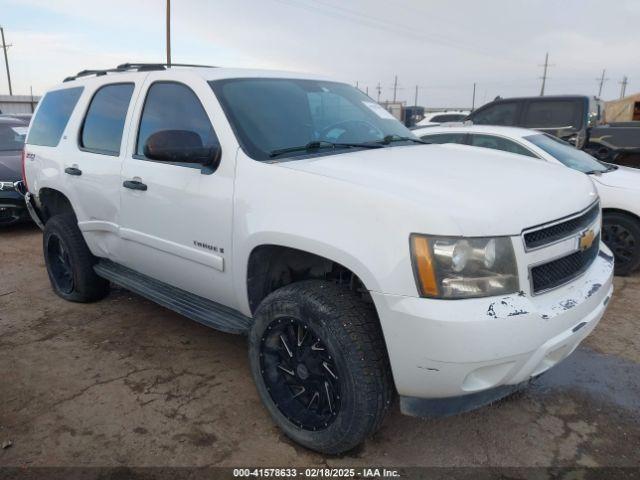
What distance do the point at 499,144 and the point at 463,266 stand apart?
4.40 metres

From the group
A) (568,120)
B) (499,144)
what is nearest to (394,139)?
(499,144)

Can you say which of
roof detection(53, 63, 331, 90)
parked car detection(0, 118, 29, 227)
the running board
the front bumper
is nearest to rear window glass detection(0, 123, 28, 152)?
parked car detection(0, 118, 29, 227)

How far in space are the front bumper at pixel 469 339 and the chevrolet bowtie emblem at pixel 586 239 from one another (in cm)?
38

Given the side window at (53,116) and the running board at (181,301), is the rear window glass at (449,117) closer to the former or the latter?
the side window at (53,116)

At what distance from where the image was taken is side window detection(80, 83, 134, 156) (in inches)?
145

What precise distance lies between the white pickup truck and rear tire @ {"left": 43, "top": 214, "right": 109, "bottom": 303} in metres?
0.50

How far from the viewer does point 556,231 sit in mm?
2346

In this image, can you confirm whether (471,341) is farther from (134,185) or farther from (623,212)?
(623,212)

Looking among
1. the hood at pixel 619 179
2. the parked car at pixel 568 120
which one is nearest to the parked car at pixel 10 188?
the hood at pixel 619 179

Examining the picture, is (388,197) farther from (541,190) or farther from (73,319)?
→ (73,319)

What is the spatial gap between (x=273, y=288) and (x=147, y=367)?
125 centimetres

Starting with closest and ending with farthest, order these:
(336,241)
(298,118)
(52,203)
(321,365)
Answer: (336,241), (321,365), (298,118), (52,203)

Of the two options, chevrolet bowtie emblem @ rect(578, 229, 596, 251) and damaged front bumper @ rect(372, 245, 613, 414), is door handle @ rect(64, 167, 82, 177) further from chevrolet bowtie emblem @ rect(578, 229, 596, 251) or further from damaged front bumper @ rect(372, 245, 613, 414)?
chevrolet bowtie emblem @ rect(578, 229, 596, 251)

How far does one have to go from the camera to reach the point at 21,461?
8.37 feet
